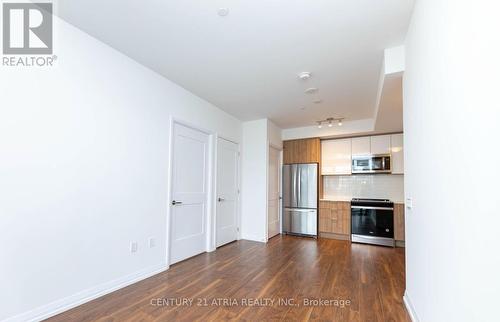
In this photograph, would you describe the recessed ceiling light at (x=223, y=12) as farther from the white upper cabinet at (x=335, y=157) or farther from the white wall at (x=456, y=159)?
the white upper cabinet at (x=335, y=157)

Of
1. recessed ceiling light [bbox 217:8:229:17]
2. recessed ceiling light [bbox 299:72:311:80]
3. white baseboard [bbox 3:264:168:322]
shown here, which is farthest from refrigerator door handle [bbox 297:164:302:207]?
recessed ceiling light [bbox 217:8:229:17]

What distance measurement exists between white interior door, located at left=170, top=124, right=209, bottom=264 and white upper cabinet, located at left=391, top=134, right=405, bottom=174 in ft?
12.9

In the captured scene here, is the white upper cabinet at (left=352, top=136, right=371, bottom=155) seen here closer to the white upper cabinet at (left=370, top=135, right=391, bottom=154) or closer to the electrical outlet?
the white upper cabinet at (left=370, top=135, right=391, bottom=154)

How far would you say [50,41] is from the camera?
2096 mm

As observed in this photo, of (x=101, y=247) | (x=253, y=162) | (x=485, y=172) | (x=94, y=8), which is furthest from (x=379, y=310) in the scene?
(x=94, y=8)

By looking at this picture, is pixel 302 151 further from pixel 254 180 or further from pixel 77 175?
pixel 77 175

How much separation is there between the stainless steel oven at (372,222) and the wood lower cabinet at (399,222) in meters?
0.07

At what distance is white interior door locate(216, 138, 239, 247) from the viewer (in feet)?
14.4

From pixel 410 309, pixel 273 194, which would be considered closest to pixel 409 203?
pixel 410 309

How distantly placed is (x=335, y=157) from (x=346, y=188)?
0.81 meters

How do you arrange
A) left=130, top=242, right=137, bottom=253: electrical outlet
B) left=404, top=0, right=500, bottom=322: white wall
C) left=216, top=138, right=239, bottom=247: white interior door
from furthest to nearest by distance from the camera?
left=216, top=138, right=239, bottom=247: white interior door
left=130, top=242, right=137, bottom=253: electrical outlet
left=404, top=0, right=500, bottom=322: white wall

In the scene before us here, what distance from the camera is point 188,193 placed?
3.65 meters

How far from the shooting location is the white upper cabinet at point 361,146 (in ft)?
17.1

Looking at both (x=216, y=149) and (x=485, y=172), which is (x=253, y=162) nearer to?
(x=216, y=149)
